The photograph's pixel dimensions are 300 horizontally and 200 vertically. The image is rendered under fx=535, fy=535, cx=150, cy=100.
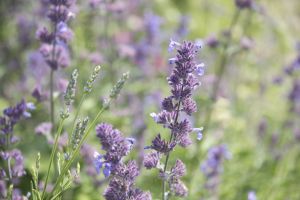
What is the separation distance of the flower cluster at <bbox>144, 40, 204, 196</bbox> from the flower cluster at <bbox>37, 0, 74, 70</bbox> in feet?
2.88

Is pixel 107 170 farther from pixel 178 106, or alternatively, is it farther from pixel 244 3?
pixel 244 3

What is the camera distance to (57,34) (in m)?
3.24

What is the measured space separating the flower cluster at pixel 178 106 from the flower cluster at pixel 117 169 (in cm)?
11

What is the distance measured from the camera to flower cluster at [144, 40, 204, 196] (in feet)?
7.23

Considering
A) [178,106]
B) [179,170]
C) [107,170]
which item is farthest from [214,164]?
[107,170]

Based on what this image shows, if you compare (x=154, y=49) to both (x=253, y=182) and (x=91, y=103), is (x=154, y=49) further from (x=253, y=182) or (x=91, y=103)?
(x=253, y=182)

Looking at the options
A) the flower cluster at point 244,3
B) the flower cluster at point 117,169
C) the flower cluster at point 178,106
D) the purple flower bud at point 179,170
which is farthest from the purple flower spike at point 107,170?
the flower cluster at point 244,3

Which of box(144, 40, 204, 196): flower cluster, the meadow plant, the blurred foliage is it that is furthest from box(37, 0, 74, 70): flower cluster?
box(144, 40, 204, 196): flower cluster

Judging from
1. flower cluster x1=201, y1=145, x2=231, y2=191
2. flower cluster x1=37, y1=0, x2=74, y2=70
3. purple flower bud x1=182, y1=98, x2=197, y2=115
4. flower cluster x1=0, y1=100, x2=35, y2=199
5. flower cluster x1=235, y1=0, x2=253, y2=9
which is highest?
flower cluster x1=235, y1=0, x2=253, y2=9

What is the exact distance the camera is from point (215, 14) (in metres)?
10.7

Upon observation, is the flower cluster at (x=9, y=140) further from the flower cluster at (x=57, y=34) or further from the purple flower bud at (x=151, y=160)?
the purple flower bud at (x=151, y=160)

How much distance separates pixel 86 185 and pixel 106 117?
656 millimetres

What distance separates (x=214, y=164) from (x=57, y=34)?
62.4 inches

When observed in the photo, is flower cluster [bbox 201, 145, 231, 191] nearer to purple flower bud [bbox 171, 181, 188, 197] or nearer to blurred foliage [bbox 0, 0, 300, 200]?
blurred foliage [bbox 0, 0, 300, 200]
